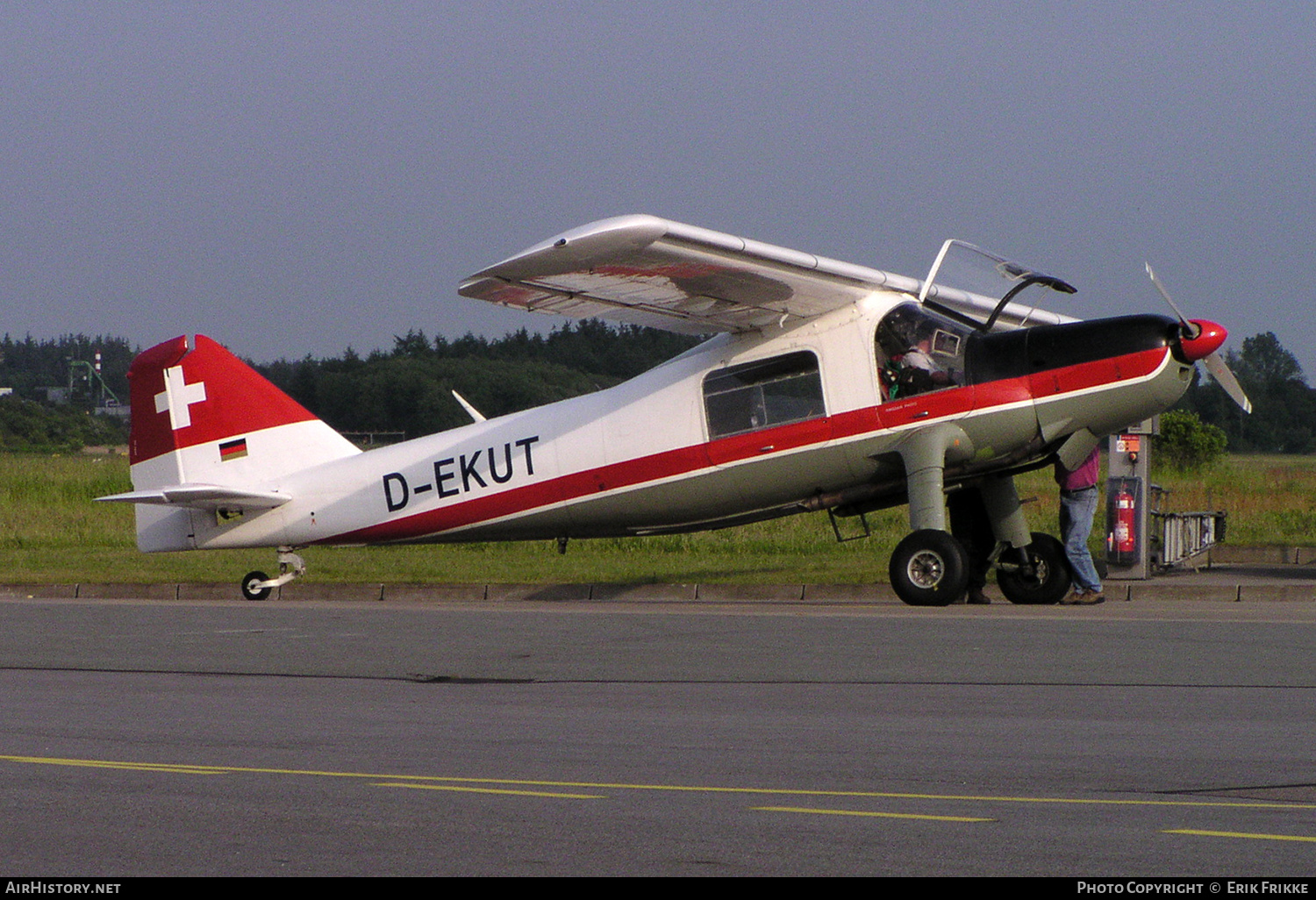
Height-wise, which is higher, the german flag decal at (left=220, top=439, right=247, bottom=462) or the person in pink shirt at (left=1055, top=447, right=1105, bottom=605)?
the german flag decal at (left=220, top=439, right=247, bottom=462)

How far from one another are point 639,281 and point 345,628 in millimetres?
4043

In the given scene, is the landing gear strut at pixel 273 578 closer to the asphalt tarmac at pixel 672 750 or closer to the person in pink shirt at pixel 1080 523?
the asphalt tarmac at pixel 672 750

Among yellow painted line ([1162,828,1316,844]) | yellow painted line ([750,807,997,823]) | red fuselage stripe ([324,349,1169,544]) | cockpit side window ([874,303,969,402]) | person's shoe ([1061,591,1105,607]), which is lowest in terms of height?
yellow painted line ([1162,828,1316,844])

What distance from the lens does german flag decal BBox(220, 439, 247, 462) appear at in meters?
16.3

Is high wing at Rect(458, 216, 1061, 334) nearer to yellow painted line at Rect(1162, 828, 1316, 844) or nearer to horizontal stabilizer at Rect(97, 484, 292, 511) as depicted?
horizontal stabilizer at Rect(97, 484, 292, 511)

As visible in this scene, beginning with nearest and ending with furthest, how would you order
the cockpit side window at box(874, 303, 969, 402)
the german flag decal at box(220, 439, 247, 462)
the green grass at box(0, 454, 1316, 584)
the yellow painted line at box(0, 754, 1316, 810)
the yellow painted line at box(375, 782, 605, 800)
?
1. the yellow painted line at box(0, 754, 1316, 810)
2. the yellow painted line at box(375, 782, 605, 800)
3. the cockpit side window at box(874, 303, 969, 402)
4. the german flag decal at box(220, 439, 247, 462)
5. the green grass at box(0, 454, 1316, 584)

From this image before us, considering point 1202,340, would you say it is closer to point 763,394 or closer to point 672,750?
point 763,394

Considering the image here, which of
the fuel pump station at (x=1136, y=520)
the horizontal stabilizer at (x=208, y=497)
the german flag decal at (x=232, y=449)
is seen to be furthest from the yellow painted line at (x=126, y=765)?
the fuel pump station at (x=1136, y=520)

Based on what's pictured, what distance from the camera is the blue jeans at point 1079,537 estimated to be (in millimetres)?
13250

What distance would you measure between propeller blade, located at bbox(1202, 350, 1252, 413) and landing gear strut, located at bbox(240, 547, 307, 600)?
9.16 m

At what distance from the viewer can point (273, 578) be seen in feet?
51.2

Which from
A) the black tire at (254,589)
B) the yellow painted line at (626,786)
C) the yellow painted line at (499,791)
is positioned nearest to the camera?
the yellow painted line at (626,786)

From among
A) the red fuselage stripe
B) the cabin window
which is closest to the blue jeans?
the red fuselage stripe

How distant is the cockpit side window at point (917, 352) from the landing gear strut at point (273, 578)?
21.5ft
